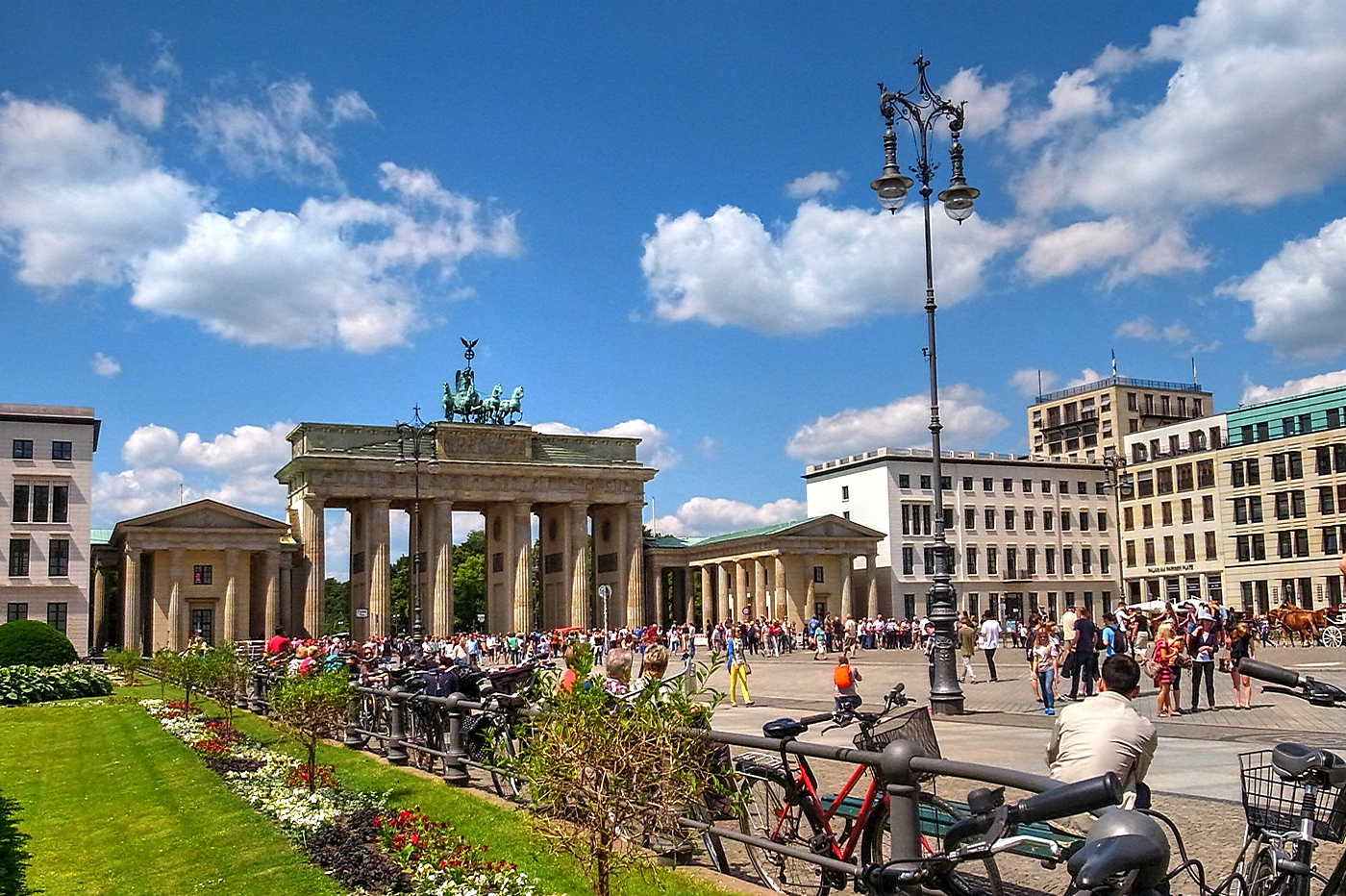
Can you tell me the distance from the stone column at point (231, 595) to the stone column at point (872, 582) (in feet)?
151

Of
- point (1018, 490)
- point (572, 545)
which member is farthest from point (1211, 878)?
point (1018, 490)

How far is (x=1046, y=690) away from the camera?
22.7 meters

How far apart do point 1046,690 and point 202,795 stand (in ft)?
49.8

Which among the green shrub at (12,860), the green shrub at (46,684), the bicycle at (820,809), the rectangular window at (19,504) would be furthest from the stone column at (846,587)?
the bicycle at (820,809)

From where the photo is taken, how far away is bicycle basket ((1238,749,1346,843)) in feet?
15.6

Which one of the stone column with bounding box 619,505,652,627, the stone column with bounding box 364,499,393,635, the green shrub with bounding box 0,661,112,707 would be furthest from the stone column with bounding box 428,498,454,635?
the green shrub with bounding box 0,661,112,707

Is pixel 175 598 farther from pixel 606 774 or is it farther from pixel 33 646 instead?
pixel 606 774

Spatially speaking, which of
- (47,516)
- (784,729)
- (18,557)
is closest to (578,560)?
(47,516)

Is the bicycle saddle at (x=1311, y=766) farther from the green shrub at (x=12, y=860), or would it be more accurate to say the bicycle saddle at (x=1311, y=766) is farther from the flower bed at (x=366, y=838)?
the green shrub at (x=12, y=860)

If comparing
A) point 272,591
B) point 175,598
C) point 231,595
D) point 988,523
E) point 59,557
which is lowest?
point 175,598

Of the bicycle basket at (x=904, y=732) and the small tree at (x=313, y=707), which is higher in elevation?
the bicycle basket at (x=904, y=732)

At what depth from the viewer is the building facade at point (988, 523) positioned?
308ft

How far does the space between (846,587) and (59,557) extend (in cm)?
5272

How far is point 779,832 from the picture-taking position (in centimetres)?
817
